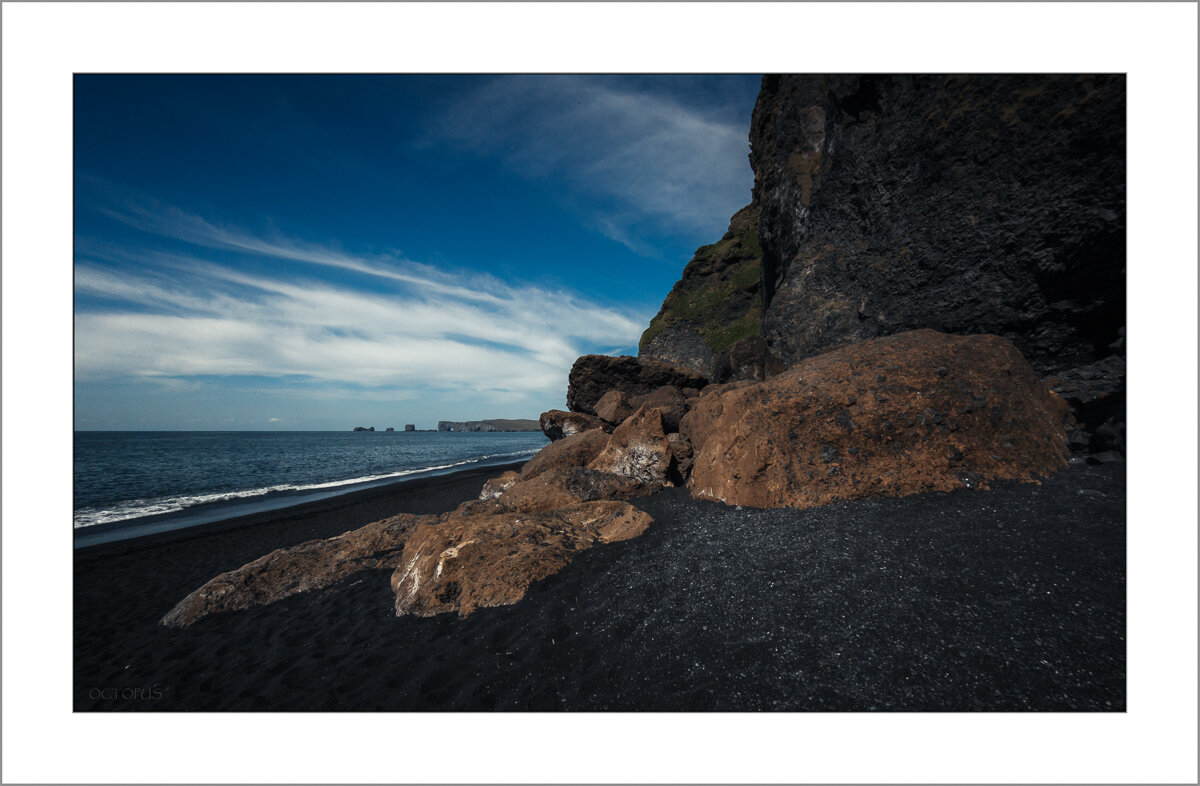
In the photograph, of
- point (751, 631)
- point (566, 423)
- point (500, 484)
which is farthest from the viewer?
point (566, 423)

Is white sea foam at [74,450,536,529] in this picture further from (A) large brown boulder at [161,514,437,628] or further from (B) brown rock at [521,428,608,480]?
(B) brown rock at [521,428,608,480]

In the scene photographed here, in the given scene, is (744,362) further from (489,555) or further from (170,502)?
(170,502)

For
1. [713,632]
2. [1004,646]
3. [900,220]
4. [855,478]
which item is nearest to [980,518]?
[855,478]

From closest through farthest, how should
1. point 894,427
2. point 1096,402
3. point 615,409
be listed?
point 894,427 < point 1096,402 < point 615,409

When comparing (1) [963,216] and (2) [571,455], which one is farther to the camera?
(2) [571,455]

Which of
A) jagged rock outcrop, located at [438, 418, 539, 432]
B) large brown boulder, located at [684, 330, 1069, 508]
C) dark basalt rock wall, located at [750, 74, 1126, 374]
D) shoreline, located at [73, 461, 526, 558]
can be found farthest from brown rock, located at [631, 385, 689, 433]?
jagged rock outcrop, located at [438, 418, 539, 432]

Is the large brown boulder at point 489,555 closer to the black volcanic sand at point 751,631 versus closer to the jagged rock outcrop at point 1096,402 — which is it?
the black volcanic sand at point 751,631

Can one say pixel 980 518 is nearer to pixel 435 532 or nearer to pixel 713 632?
pixel 713 632

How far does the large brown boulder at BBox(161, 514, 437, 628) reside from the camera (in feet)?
16.8

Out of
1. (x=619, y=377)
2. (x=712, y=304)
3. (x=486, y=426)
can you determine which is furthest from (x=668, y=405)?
(x=486, y=426)

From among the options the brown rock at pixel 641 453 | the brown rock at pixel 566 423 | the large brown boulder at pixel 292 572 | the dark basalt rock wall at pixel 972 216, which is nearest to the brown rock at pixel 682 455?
the brown rock at pixel 641 453

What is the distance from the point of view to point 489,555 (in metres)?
4.33

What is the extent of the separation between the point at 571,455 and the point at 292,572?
17.2ft

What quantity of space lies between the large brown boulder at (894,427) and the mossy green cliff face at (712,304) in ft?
95.1
